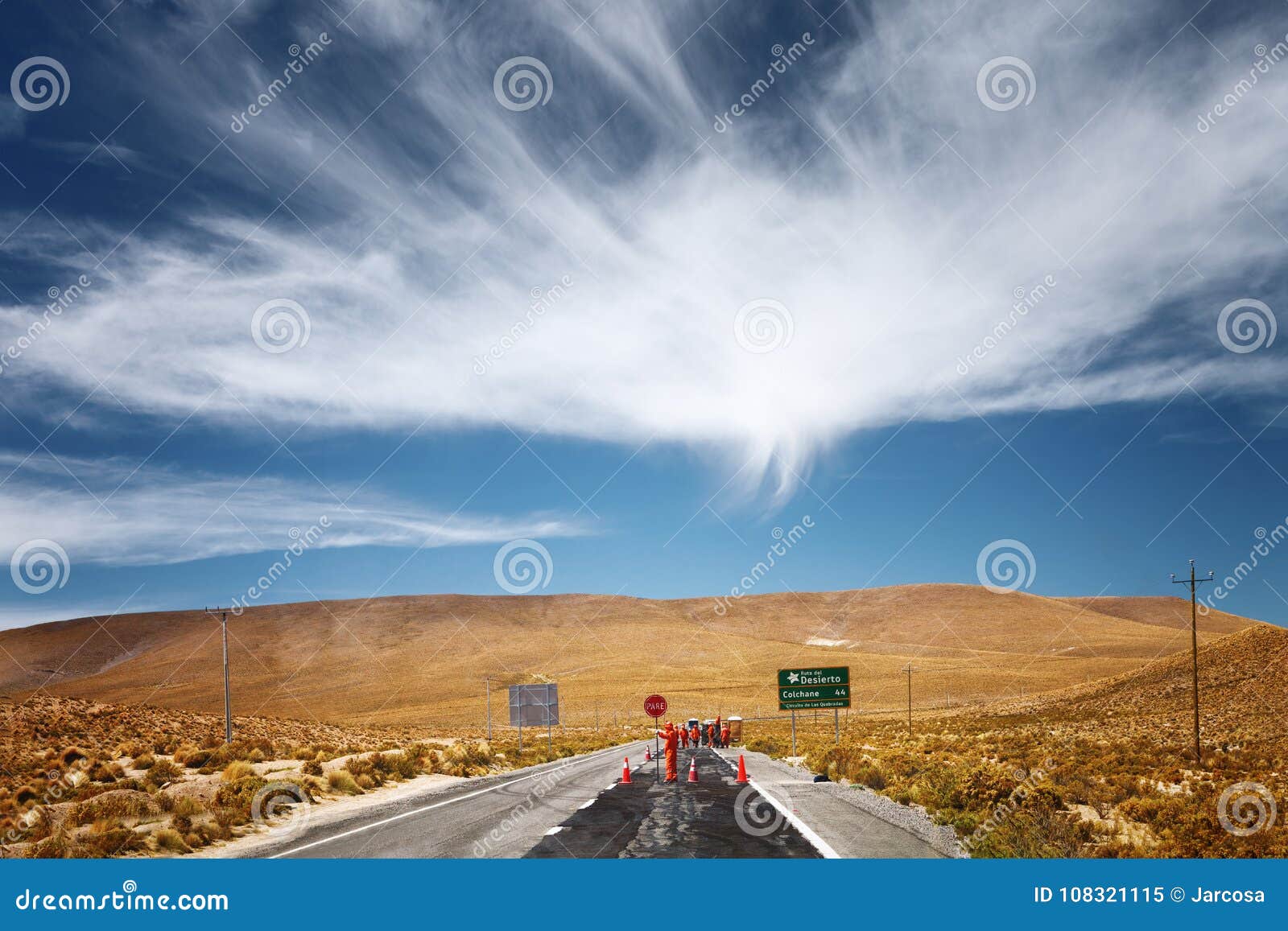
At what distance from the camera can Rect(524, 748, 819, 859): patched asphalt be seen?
1045 centimetres

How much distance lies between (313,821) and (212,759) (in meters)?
14.5

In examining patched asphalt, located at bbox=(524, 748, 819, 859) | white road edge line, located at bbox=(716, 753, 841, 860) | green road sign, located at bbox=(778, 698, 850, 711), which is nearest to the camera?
white road edge line, located at bbox=(716, 753, 841, 860)

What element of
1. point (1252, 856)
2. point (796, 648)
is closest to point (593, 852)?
point (1252, 856)

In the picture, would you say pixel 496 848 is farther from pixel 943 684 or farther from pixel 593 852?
pixel 943 684

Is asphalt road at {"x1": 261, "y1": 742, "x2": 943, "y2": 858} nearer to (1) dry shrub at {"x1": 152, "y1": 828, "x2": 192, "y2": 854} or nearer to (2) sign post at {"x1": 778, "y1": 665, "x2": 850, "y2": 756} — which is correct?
(1) dry shrub at {"x1": 152, "y1": 828, "x2": 192, "y2": 854}

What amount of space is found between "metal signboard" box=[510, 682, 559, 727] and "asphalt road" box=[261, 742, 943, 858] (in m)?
23.0

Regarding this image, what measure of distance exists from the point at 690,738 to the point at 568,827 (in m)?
35.7

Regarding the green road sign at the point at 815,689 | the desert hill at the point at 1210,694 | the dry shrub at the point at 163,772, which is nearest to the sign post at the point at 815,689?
the green road sign at the point at 815,689

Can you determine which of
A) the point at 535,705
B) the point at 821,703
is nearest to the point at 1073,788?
the point at 821,703

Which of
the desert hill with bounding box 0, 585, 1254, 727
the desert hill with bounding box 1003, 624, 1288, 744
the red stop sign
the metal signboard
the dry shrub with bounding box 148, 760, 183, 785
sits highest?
the red stop sign

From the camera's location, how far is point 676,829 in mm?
12586

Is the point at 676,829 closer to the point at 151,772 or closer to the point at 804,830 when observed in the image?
the point at 804,830

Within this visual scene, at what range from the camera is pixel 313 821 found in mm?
15047

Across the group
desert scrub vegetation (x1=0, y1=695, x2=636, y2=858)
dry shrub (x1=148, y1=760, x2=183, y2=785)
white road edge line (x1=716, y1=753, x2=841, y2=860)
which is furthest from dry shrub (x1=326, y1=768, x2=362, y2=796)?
white road edge line (x1=716, y1=753, x2=841, y2=860)
